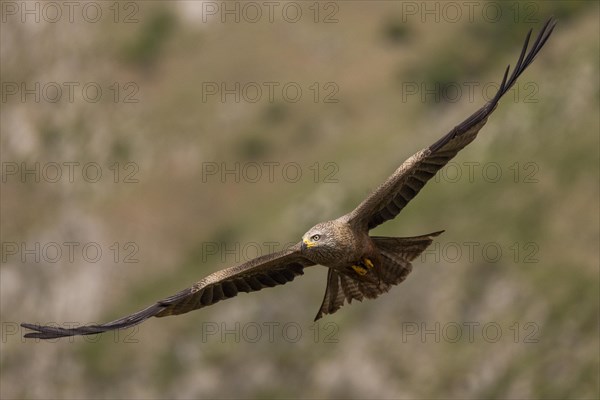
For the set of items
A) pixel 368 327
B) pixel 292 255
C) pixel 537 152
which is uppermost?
pixel 537 152

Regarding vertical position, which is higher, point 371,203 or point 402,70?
point 402,70

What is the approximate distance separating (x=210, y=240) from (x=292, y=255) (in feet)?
125

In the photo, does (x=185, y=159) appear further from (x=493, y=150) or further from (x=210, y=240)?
(x=493, y=150)

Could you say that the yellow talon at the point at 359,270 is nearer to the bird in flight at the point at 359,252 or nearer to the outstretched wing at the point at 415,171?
the bird in flight at the point at 359,252

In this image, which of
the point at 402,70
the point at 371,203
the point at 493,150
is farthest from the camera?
the point at 402,70

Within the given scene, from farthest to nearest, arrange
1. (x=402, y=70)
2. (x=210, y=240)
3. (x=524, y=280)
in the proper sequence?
(x=402, y=70) → (x=210, y=240) → (x=524, y=280)

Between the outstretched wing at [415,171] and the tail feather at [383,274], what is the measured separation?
43 cm

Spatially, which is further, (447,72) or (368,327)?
(447,72)

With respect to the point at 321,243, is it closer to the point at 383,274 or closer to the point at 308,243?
the point at 308,243

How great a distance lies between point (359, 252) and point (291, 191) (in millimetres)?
37378

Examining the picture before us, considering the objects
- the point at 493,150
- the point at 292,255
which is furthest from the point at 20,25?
the point at 292,255

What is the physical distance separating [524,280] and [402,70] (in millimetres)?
22366

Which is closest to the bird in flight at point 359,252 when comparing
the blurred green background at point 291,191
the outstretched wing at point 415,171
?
the outstretched wing at point 415,171

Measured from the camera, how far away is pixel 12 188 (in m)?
65.7
